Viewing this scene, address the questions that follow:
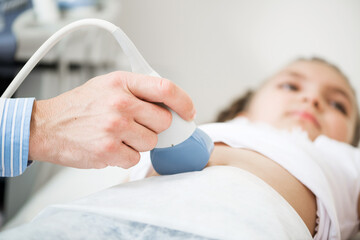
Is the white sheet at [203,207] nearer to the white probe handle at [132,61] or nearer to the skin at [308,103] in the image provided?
the white probe handle at [132,61]

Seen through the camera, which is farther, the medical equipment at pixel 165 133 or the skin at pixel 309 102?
the skin at pixel 309 102

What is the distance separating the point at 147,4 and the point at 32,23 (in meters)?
1.01

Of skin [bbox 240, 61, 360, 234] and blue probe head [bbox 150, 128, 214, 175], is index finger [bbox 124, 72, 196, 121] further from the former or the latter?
skin [bbox 240, 61, 360, 234]

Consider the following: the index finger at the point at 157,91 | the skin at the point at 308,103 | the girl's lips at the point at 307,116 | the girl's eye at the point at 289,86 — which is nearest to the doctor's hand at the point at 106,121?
the index finger at the point at 157,91

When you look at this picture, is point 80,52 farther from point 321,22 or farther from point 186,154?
point 186,154

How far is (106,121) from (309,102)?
2.95 feet

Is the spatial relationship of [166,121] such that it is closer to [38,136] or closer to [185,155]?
[185,155]

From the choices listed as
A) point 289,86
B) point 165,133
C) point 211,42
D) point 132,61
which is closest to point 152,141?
point 165,133

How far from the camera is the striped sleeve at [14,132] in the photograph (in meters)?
0.60

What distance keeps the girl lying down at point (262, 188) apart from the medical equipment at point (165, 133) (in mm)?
29

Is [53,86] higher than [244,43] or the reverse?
the reverse

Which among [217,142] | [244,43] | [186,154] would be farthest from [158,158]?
[244,43]

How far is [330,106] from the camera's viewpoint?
136 cm

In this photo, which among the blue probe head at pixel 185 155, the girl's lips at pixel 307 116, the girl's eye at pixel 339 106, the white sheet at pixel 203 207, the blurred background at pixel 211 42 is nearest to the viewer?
the white sheet at pixel 203 207
